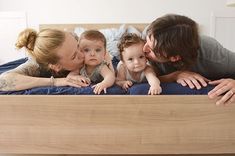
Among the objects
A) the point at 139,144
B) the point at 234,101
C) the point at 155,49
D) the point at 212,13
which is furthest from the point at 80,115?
the point at 212,13

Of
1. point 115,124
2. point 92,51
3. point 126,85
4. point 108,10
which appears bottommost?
point 115,124

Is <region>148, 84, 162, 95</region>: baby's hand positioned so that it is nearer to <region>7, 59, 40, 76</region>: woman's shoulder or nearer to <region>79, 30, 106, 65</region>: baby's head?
<region>79, 30, 106, 65</region>: baby's head

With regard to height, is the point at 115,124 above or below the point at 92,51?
below

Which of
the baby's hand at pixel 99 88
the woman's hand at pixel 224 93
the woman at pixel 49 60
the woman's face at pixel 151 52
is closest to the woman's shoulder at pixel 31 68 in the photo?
the woman at pixel 49 60

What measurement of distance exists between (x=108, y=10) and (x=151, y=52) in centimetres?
151

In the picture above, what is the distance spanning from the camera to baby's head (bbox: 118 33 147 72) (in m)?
1.05

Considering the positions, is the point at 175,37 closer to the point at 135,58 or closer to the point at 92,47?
the point at 135,58

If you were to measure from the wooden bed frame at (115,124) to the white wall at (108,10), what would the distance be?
1.65 metres

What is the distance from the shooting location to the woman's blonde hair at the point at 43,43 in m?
1.01

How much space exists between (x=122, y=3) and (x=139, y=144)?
1727mm

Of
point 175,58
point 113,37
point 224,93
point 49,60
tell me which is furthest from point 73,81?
point 113,37

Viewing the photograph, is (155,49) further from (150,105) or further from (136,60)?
(150,105)

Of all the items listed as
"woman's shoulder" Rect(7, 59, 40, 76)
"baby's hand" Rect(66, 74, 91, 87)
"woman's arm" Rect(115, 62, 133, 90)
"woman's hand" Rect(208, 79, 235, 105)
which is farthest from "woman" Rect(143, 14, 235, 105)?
"woman's shoulder" Rect(7, 59, 40, 76)

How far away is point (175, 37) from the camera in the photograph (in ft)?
3.14
